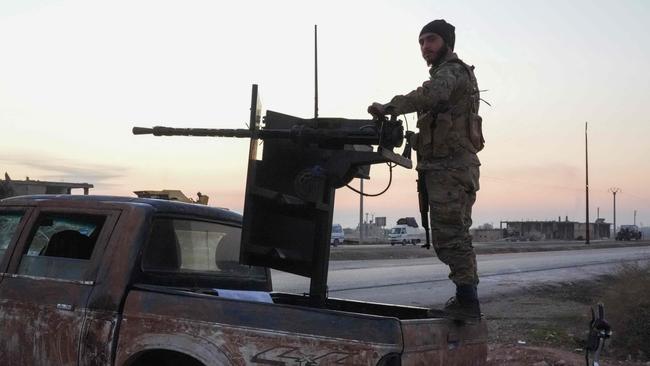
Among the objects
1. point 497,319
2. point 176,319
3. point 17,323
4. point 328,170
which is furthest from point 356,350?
point 497,319

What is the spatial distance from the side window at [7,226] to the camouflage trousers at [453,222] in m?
2.64

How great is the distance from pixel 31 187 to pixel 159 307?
1235 inches

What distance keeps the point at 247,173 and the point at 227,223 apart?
0.83 m

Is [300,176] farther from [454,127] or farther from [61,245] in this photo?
[61,245]

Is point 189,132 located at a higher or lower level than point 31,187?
lower

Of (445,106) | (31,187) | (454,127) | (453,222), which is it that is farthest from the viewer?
(31,187)

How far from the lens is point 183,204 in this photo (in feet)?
14.0

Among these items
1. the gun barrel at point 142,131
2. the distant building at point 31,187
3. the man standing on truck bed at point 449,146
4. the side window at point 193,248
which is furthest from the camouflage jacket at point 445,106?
the distant building at point 31,187

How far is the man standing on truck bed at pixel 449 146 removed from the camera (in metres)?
3.90

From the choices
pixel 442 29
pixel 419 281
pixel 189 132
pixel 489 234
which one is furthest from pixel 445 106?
pixel 489 234

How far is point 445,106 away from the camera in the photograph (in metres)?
4.08

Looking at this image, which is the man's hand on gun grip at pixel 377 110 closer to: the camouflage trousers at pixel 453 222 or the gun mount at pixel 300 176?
the gun mount at pixel 300 176

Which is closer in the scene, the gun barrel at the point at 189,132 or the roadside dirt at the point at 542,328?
the gun barrel at the point at 189,132

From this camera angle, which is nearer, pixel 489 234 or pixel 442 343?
pixel 442 343
